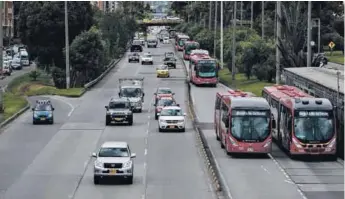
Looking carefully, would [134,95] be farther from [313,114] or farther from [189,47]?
[189,47]

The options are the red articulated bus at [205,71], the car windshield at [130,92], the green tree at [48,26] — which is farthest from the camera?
the green tree at [48,26]

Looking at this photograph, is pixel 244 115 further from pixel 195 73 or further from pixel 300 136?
pixel 195 73

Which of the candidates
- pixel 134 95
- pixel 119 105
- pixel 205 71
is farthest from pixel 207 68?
pixel 119 105

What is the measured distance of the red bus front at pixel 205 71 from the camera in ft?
277

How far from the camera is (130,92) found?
66688 millimetres

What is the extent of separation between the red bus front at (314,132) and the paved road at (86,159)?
4.47 m

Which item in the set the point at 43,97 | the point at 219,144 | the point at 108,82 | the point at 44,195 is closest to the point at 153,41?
the point at 108,82

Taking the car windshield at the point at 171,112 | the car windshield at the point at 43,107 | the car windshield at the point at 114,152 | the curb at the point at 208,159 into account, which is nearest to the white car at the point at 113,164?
the car windshield at the point at 114,152

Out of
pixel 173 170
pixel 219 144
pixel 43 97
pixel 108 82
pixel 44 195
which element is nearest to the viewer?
pixel 44 195

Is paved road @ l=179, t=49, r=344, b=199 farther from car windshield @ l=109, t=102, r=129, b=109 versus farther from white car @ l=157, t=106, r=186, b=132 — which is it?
car windshield @ l=109, t=102, r=129, b=109

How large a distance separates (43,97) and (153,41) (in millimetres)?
100837

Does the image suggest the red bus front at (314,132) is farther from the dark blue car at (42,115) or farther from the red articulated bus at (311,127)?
the dark blue car at (42,115)

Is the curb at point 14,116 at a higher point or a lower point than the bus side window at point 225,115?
lower

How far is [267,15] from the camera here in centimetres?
14138
